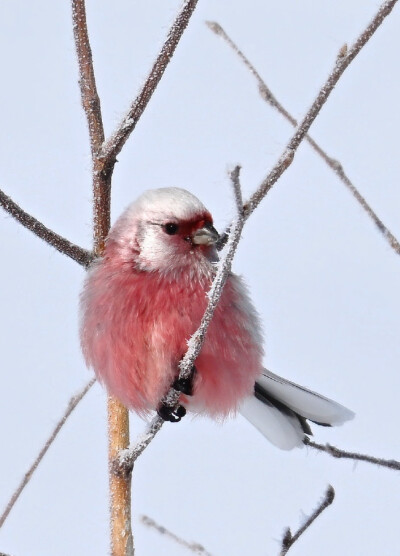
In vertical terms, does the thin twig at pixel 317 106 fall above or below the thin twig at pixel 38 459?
above

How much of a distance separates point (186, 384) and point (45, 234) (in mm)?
699

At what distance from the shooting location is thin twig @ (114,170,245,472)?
1.96 metres

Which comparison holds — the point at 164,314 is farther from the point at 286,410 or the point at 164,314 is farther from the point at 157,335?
the point at 286,410

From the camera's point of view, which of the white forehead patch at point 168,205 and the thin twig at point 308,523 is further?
the white forehead patch at point 168,205

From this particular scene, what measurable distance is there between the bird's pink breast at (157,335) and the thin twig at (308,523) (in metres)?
0.73

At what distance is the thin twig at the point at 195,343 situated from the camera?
6.43 feet

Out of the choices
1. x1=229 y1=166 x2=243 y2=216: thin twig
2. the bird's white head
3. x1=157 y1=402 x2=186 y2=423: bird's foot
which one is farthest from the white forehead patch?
x1=229 y1=166 x2=243 y2=216: thin twig

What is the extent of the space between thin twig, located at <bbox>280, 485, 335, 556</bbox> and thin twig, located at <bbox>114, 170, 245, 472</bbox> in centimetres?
51

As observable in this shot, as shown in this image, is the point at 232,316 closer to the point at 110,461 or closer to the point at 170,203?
the point at 170,203

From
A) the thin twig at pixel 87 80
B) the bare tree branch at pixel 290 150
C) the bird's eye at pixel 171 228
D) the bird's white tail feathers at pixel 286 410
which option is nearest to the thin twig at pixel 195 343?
the bare tree branch at pixel 290 150

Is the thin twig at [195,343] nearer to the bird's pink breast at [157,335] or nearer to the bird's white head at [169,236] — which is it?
the bird's pink breast at [157,335]

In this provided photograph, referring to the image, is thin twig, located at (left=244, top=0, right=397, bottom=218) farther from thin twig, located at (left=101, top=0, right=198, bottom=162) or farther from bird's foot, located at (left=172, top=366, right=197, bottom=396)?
bird's foot, located at (left=172, top=366, right=197, bottom=396)

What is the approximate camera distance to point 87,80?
287cm

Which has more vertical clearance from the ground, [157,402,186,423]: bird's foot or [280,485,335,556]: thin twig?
[157,402,186,423]: bird's foot
